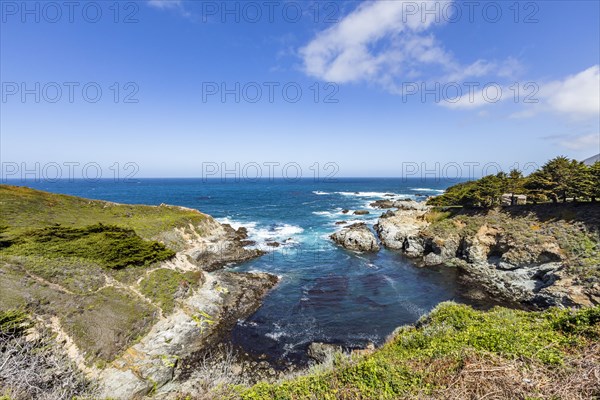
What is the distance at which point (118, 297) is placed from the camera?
18.4 m

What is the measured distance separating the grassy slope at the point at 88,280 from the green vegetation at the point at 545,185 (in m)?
40.8

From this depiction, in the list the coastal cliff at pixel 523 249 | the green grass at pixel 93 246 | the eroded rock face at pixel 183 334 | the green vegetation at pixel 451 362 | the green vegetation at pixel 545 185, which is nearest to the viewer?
the green vegetation at pixel 451 362

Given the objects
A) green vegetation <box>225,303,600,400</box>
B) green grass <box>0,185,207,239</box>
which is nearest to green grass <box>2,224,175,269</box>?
green grass <box>0,185,207,239</box>

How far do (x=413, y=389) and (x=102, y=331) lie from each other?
17433mm

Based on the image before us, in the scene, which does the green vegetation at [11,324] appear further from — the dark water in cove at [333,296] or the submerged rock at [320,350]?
the submerged rock at [320,350]

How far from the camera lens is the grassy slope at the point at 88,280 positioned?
49.8 feet

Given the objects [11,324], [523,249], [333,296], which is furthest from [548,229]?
[11,324]

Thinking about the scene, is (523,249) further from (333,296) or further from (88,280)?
(88,280)

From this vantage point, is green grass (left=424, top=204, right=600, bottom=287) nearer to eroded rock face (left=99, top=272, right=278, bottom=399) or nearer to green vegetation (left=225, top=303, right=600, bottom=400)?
green vegetation (left=225, top=303, right=600, bottom=400)

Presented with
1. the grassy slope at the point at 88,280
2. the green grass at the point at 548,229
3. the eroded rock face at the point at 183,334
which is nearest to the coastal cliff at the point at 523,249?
the green grass at the point at 548,229

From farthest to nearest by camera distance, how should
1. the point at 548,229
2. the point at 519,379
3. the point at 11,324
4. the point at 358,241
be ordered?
1. the point at 358,241
2. the point at 548,229
3. the point at 11,324
4. the point at 519,379

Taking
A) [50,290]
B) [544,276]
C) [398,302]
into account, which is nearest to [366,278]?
[398,302]

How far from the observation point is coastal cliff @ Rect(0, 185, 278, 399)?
14.3m

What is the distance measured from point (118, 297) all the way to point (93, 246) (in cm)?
700
